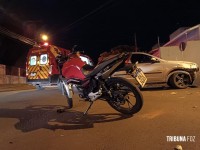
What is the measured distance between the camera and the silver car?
464 inches

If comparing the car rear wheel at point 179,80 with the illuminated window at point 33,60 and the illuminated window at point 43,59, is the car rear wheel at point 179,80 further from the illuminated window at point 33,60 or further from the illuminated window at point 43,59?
the illuminated window at point 33,60

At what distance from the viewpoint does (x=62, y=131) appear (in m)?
5.09

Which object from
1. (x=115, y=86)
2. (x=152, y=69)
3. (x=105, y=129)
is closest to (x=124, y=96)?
(x=115, y=86)

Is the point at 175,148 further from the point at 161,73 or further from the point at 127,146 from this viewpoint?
the point at 161,73

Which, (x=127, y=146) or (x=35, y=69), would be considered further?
(x=35, y=69)

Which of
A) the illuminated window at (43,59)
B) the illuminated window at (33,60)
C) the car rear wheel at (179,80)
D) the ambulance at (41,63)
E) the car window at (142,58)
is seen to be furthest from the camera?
the illuminated window at (33,60)

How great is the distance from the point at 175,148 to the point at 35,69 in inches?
450

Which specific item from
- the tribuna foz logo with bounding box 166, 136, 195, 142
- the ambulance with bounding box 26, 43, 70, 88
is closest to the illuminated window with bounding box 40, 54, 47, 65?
the ambulance with bounding box 26, 43, 70, 88

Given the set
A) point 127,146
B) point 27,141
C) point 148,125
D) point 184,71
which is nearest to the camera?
point 127,146

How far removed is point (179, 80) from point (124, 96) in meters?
6.49

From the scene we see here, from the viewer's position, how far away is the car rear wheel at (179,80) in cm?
1169

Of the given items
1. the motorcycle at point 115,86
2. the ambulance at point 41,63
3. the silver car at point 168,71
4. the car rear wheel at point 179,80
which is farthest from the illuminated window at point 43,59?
the motorcycle at point 115,86

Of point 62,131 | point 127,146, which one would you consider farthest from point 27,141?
point 127,146

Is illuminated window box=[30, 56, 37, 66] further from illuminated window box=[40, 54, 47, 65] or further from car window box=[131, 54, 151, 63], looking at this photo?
car window box=[131, 54, 151, 63]
